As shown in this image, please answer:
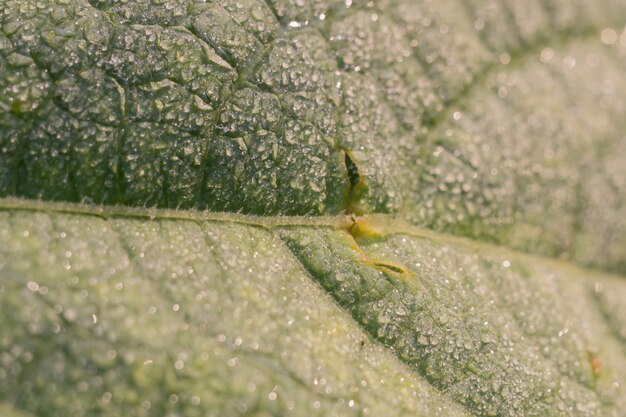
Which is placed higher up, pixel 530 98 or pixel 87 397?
pixel 530 98

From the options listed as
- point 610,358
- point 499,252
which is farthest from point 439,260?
point 610,358

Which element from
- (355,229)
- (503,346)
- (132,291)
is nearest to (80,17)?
(132,291)

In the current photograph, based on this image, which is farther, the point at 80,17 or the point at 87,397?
the point at 80,17

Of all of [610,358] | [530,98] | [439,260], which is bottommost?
[610,358]

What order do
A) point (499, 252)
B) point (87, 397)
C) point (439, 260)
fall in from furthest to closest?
point (499, 252) → point (439, 260) → point (87, 397)

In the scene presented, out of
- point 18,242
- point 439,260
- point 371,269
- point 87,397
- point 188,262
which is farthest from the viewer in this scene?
point 439,260

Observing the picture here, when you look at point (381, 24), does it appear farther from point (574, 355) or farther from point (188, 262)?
point (574, 355)
